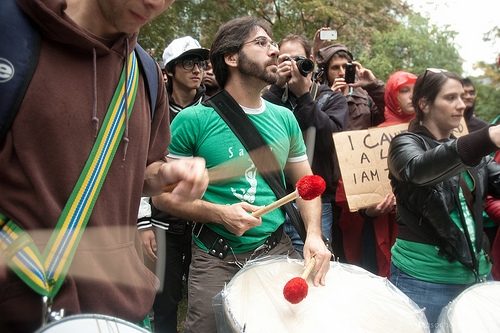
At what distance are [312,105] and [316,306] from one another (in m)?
1.73

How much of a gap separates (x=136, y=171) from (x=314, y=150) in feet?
6.88

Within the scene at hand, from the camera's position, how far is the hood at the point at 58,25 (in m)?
0.98

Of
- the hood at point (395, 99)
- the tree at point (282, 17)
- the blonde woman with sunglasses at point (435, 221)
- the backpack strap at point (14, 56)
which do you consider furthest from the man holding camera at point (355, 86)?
the tree at point (282, 17)

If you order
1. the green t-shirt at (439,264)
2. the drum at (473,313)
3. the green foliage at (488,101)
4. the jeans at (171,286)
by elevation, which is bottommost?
the green foliage at (488,101)

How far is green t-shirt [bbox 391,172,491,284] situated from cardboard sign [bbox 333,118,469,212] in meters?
0.63

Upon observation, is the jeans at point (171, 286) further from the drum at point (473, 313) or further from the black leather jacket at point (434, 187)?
the drum at point (473, 313)

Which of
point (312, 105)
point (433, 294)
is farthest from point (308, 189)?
point (312, 105)

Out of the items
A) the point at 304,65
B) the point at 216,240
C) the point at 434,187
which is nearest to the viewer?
the point at 216,240

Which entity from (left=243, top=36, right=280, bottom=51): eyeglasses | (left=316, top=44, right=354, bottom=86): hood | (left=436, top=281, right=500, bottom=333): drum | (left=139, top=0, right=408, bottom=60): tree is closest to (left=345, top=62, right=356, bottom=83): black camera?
(left=316, top=44, right=354, bottom=86): hood

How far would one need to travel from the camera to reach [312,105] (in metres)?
2.96

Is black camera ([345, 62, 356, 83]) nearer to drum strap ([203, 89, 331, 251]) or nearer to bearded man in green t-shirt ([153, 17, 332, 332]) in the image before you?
bearded man in green t-shirt ([153, 17, 332, 332])

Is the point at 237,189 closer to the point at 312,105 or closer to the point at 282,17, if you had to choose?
the point at 312,105

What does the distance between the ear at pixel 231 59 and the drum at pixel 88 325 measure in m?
1.73

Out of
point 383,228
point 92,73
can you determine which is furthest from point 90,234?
point 383,228
